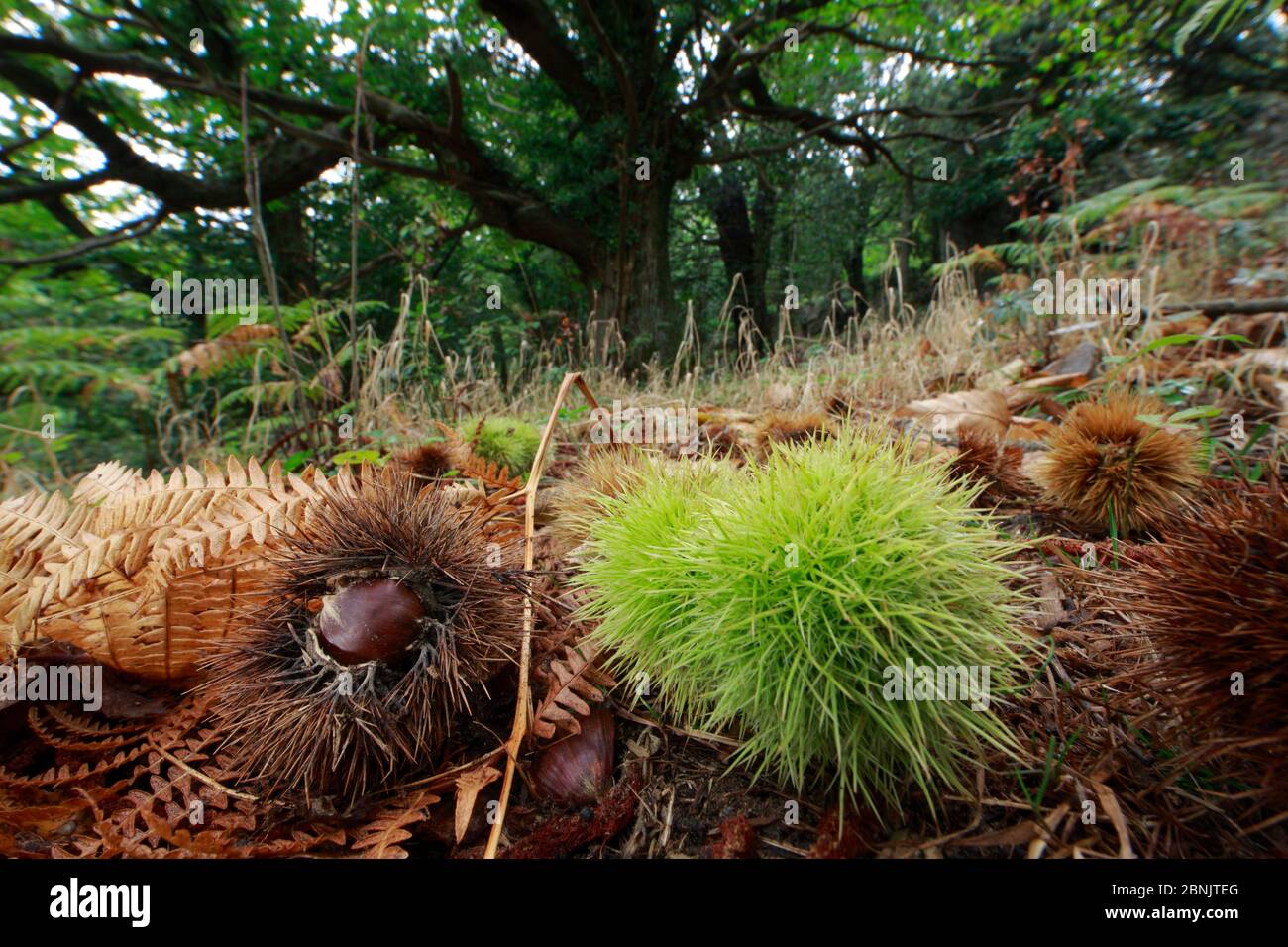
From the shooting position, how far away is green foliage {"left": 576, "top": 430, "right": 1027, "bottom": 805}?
57 centimetres

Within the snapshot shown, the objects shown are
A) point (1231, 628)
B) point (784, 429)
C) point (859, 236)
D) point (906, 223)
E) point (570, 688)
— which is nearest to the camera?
point (1231, 628)

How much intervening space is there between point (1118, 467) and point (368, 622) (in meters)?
1.49

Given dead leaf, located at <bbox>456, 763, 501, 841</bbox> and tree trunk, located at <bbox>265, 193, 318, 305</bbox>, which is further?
tree trunk, located at <bbox>265, 193, 318, 305</bbox>

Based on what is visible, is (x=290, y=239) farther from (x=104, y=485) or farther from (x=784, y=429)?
(x=784, y=429)

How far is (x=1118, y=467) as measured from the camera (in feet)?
3.87

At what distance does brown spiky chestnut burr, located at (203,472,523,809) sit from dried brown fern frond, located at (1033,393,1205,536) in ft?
4.17

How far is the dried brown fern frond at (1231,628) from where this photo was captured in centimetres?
54

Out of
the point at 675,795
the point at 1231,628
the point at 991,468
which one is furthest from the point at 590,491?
the point at 991,468

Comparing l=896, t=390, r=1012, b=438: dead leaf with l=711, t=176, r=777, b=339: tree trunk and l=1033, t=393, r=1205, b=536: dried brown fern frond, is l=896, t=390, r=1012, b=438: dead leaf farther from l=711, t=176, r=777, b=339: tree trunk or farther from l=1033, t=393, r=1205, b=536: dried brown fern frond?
l=711, t=176, r=777, b=339: tree trunk

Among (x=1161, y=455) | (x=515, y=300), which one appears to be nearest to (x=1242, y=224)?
(x=1161, y=455)

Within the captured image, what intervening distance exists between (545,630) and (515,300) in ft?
34.5

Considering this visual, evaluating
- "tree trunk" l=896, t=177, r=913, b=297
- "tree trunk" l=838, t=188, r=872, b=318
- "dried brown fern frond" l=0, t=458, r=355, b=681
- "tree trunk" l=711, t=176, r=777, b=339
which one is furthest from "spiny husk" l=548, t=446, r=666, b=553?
"tree trunk" l=838, t=188, r=872, b=318
